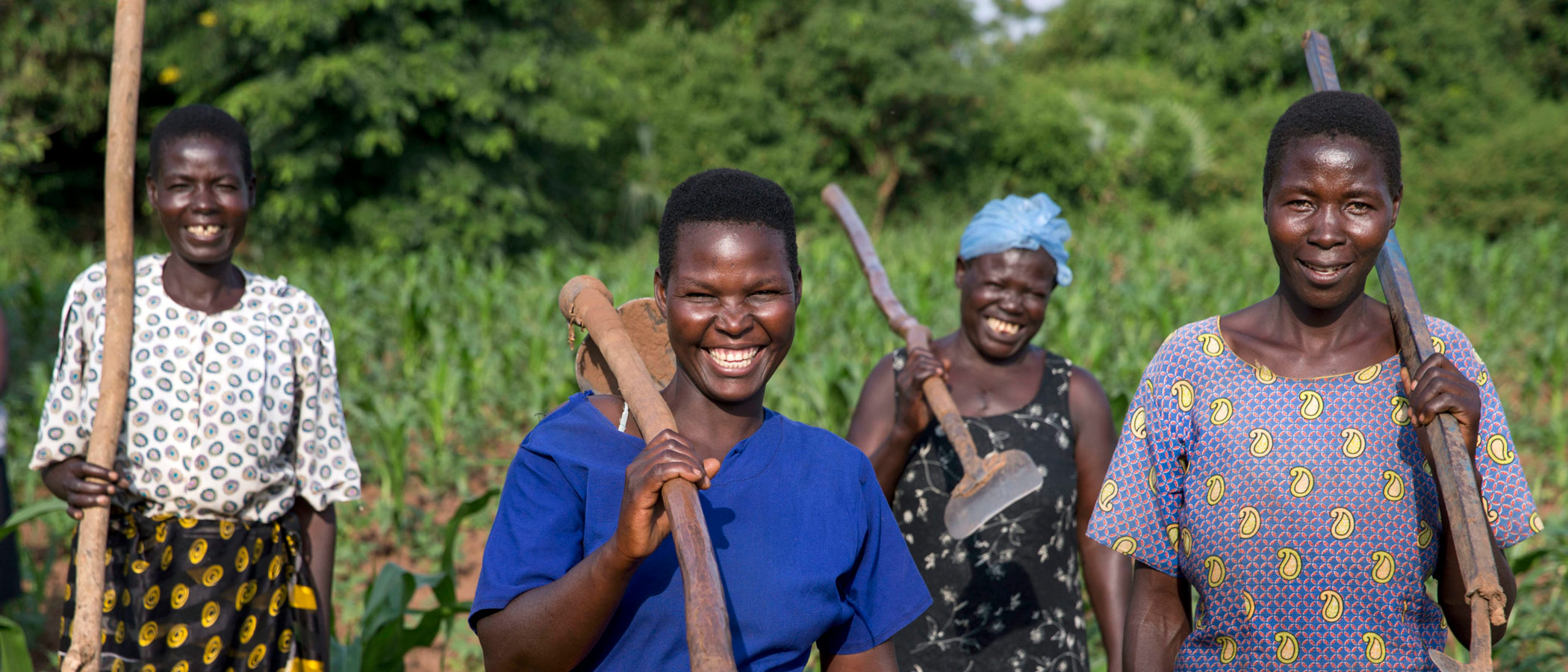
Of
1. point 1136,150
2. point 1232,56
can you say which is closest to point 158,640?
point 1136,150

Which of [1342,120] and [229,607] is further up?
[1342,120]

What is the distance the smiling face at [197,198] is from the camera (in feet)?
8.61

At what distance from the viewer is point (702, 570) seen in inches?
52.5

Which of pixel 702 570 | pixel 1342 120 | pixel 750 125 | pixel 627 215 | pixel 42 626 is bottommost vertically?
pixel 42 626

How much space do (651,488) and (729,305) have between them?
327mm

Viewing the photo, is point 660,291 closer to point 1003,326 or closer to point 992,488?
point 992,488

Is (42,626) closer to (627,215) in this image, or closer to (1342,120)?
(1342,120)

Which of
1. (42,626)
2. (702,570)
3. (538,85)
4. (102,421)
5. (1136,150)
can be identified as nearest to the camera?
(702,570)

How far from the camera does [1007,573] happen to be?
2.73m

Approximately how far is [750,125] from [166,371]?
1875 centimetres

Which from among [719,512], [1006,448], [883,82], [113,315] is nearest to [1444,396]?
[719,512]

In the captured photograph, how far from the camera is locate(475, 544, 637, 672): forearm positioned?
4.73ft

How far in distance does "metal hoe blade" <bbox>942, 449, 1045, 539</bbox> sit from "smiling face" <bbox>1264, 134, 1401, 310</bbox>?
78cm

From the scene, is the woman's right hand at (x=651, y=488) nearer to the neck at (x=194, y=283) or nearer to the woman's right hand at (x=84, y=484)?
the woman's right hand at (x=84, y=484)
